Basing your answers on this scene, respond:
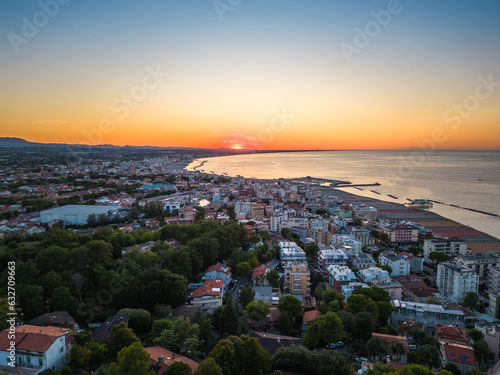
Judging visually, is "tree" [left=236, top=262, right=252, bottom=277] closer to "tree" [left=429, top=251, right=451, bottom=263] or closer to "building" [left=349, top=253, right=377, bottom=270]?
"building" [left=349, top=253, right=377, bottom=270]

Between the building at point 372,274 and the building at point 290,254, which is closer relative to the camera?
the building at point 372,274

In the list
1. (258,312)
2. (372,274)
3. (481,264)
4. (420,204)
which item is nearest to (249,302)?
(258,312)

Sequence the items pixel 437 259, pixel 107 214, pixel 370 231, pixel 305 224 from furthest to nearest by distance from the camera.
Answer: pixel 107 214
pixel 305 224
pixel 370 231
pixel 437 259

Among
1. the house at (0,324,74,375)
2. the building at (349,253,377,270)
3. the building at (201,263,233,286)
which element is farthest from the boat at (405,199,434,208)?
the house at (0,324,74,375)

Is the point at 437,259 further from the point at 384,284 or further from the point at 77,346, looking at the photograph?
the point at 77,346

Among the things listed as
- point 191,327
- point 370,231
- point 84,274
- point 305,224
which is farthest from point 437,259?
point 84,274

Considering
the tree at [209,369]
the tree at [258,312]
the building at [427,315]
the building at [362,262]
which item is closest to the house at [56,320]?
the tree at [209,369]

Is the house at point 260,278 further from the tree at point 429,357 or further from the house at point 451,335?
the tree at point 429,357
